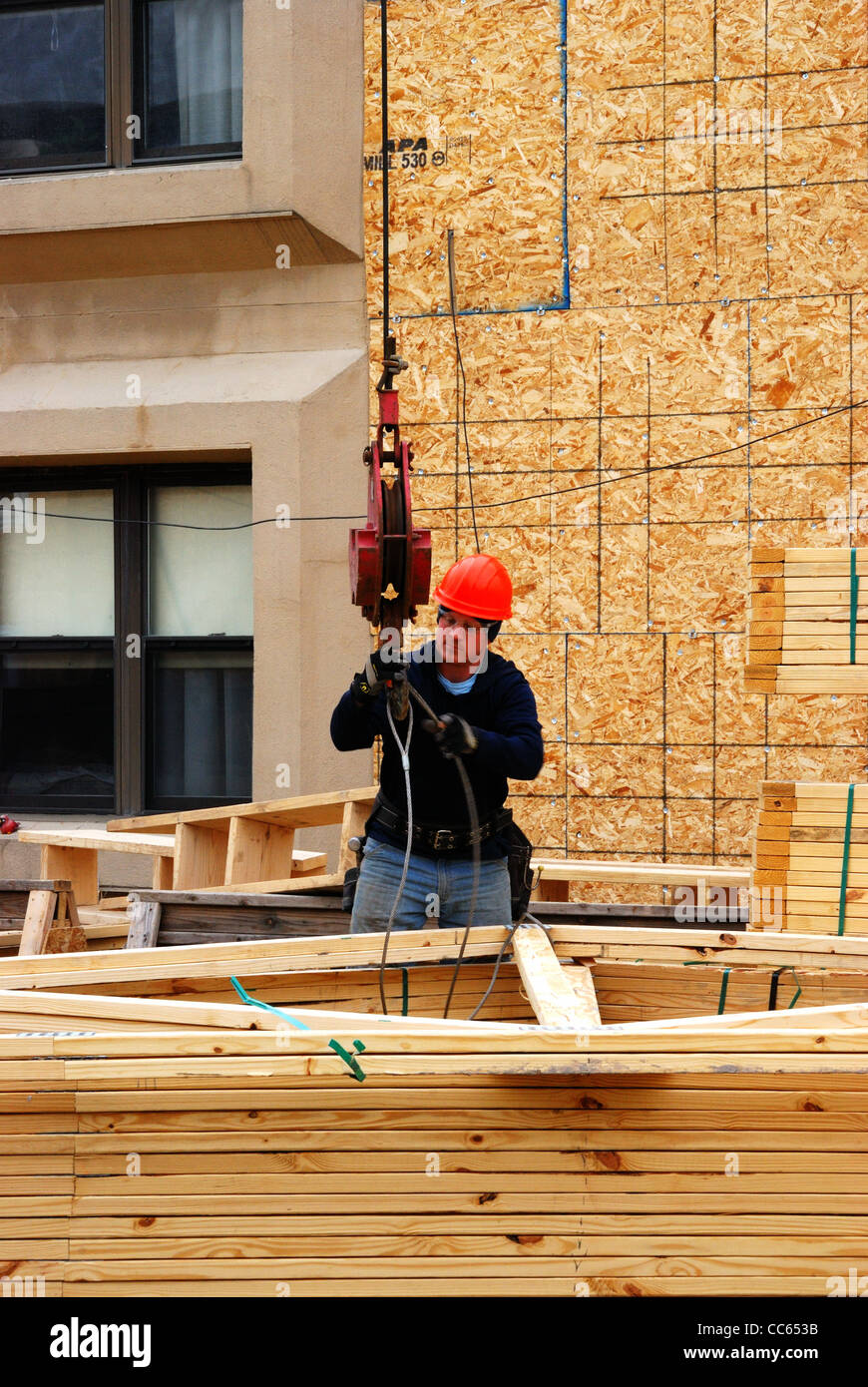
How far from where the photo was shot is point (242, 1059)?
2828 mm

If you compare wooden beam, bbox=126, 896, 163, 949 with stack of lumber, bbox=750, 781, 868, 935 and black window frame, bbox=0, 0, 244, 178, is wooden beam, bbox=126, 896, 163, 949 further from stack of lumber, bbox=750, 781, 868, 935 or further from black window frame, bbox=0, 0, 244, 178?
black window frame, bbox=0, 0, 244, 178

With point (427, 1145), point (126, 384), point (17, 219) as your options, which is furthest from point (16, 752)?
point (427, 1145)

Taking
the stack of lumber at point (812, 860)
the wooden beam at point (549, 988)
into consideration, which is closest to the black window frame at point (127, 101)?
the stack of lumber at point (812, 860)

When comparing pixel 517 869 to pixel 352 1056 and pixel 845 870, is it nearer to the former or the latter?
pixel 845 870

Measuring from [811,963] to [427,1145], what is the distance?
1.97m

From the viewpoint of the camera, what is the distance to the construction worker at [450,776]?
450cm

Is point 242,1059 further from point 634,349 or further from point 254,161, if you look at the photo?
point 254,161

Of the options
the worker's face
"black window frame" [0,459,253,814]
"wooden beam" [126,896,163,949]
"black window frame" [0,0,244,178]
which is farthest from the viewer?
"black window frame" [0,459,253,814]

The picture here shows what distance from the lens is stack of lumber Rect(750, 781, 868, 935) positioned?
5012mm

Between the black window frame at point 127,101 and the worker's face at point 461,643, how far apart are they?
5015 millimetres

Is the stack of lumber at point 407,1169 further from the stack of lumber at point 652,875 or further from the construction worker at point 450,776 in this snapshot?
the stack of lumber at point 652,875

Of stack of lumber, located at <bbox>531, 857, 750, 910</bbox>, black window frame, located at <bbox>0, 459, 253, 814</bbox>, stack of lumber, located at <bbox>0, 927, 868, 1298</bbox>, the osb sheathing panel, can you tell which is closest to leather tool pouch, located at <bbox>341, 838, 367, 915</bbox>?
stack of lumber, located at <bbox>531, 857, 750, 910</bbox>

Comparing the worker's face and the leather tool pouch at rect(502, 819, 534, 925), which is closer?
the worker's face

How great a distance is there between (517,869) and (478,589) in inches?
44.2
